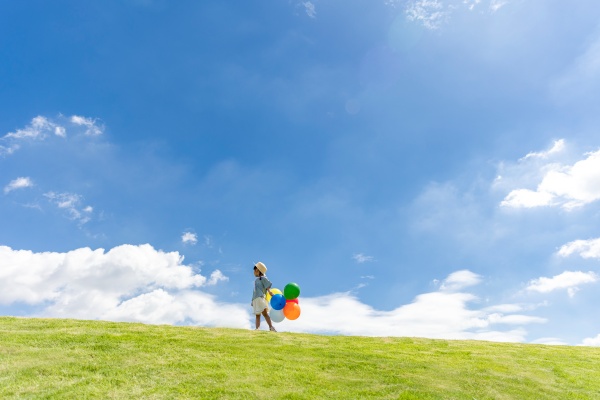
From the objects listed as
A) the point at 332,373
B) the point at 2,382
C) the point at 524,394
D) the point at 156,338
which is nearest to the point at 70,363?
the point at 2,382

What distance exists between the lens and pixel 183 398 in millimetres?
9492

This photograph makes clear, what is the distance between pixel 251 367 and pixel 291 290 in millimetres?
7396

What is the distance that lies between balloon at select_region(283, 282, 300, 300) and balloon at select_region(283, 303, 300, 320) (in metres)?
0.30

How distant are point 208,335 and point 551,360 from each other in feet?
38.6

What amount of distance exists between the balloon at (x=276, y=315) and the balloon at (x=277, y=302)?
0.23 meters

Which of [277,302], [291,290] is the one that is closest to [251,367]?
[277,302]

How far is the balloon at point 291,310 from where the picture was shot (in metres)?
19.1

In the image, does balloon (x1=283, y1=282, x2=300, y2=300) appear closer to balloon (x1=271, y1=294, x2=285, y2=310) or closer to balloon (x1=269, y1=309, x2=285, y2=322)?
balloon (x1=271, y1=294, x2=285, y2=310)

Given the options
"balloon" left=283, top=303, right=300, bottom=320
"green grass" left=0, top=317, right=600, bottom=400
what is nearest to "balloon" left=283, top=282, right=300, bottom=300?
"balloon" left=283, top=303, right=300, bottom=320

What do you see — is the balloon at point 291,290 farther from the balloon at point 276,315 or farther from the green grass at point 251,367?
the green grass at point 251,367

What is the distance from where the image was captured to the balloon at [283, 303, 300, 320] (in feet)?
62.8

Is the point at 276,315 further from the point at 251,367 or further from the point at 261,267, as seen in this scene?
the point at 251,367

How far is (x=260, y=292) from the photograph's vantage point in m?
18.8

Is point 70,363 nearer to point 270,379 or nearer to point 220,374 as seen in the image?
point 220,374
